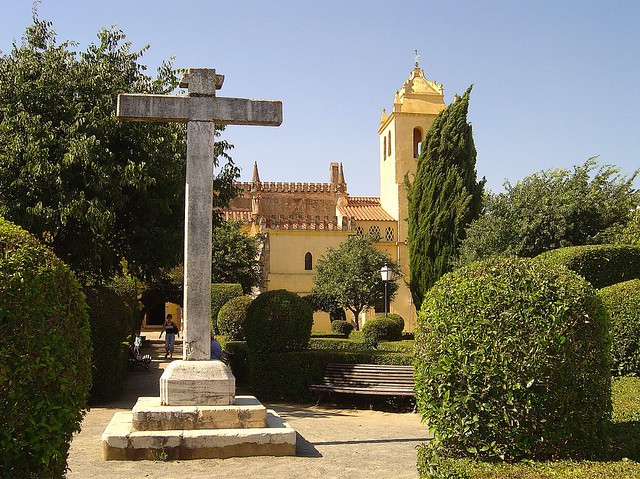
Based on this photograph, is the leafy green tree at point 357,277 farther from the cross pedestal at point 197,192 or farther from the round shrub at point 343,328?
the cross pedestal at point 197,192

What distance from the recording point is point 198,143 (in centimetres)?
852

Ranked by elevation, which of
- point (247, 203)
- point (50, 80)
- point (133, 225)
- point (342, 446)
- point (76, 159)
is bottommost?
point (342, 446)

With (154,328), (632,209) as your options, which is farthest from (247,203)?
(632,209)

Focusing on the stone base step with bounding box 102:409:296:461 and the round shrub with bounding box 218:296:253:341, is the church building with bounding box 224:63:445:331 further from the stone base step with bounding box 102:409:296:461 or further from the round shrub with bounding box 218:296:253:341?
the stone base step with bounding box 102:409:296:461

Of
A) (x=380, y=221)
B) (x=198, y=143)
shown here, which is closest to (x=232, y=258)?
(x=380, y=221)

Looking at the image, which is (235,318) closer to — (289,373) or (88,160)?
(289,373)

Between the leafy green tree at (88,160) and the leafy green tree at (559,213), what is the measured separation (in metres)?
11.1

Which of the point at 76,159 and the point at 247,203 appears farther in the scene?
the point at 247,203

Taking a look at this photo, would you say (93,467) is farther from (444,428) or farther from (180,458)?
(444,428)

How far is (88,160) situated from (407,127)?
113ft

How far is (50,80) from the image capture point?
13.3 meters

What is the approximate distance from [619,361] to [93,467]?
8.11m

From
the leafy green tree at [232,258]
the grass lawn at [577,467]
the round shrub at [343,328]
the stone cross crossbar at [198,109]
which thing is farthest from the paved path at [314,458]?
the round shrub at [343,328]

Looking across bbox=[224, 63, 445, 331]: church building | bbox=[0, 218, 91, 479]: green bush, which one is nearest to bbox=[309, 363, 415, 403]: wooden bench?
bbox=[0, 218, 91, 479]: green bush
